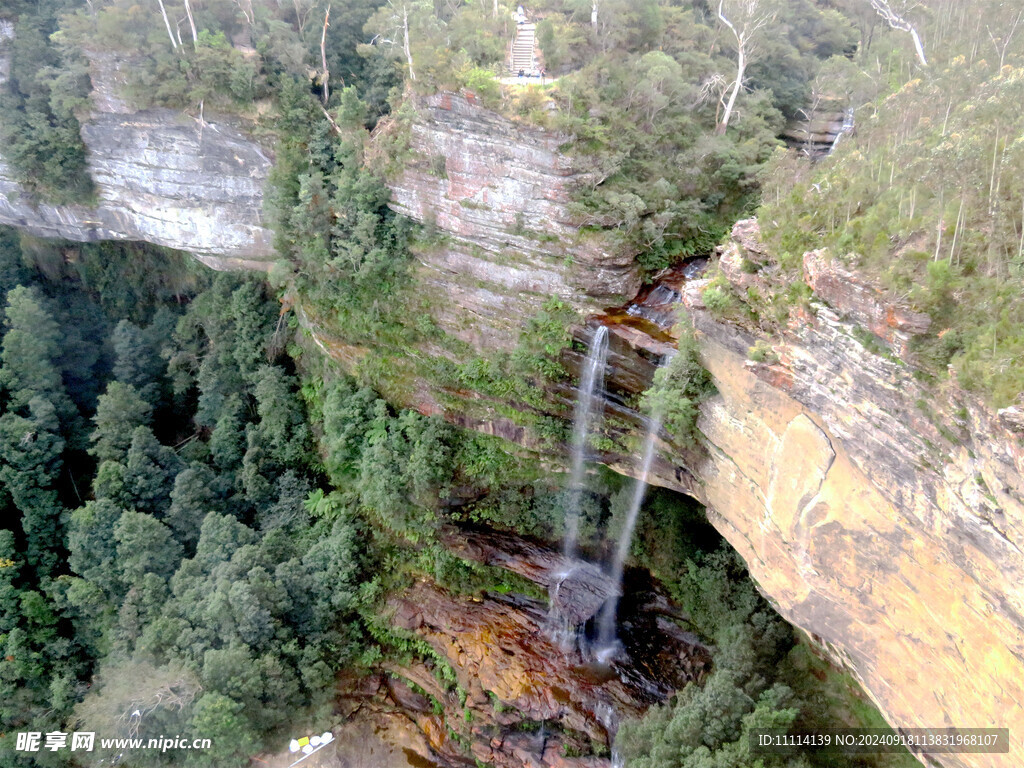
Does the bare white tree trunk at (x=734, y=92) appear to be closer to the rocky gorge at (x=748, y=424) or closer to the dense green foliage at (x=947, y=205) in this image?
the rocky gorge at (x=748, y=424)

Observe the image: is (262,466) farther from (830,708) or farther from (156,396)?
(830,708)

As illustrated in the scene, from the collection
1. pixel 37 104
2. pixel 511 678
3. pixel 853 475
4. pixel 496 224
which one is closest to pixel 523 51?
pixel 496 224

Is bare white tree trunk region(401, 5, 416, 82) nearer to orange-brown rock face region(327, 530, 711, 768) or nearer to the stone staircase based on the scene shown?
the stone staircase

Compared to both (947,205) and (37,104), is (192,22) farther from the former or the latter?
(947,205)

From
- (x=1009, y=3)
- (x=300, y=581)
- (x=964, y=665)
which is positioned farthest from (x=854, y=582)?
(x=300, y=581)

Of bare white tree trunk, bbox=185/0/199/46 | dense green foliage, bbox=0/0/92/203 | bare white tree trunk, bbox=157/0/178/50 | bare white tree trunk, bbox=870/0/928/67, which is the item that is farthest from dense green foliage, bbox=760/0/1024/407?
dense green foliage, bbox=0/0/92/203
